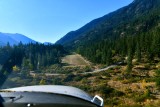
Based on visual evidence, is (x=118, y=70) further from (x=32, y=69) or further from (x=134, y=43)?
(x=32, y=69)

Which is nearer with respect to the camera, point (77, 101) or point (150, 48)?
point (77, 101)

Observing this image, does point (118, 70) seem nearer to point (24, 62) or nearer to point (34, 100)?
point (24, 62)

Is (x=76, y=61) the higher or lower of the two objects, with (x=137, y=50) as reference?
lower

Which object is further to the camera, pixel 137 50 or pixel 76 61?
pixel 76 61

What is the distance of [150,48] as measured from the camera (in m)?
102

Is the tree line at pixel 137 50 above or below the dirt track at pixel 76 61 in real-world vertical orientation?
above

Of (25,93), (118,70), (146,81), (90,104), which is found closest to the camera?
(90,104)

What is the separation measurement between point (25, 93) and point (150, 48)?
9890 centimetres

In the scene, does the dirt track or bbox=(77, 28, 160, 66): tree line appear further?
the dirt track

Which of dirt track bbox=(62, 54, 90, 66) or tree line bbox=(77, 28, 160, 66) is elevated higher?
tree line bbox=(77, 28, 160, 66)

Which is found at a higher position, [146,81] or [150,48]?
[150,48]

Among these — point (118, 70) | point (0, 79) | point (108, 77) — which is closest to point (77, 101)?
point (0, 79)

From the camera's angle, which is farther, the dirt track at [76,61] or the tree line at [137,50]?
the dirt track at [76,61]

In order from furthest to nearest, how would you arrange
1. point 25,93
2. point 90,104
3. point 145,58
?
point 145,58, point 25,93, point 90,104
